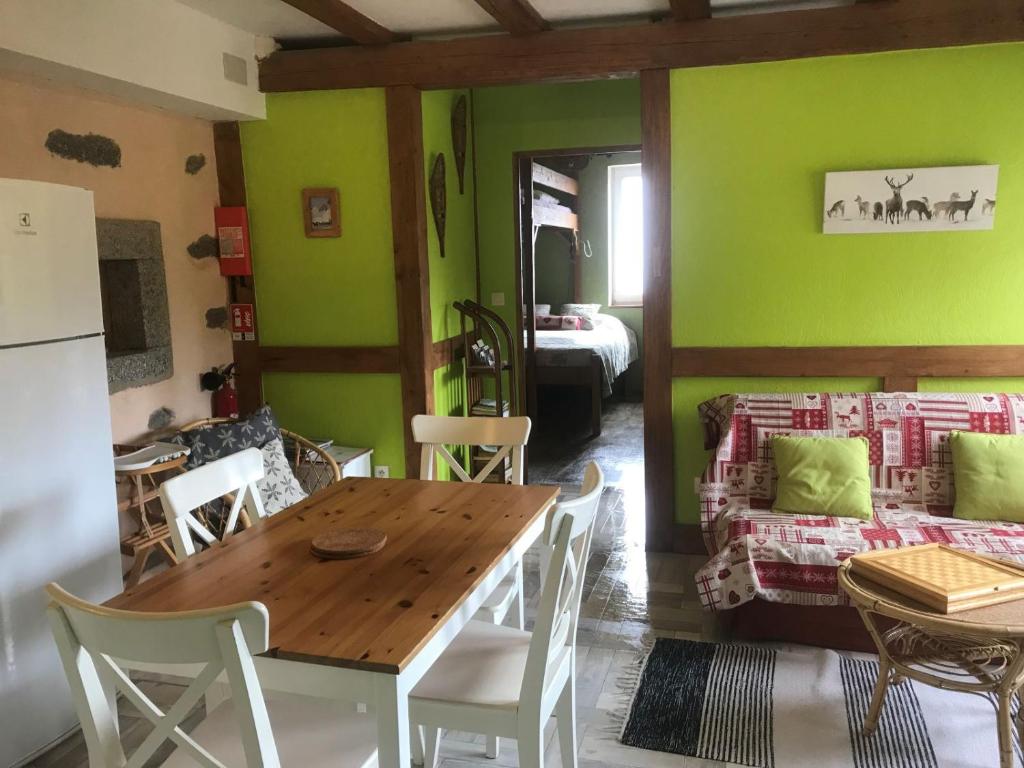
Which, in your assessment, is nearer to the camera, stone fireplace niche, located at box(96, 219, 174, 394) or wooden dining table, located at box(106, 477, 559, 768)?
wooden dining table, located at box(106, 477, 559, 768)

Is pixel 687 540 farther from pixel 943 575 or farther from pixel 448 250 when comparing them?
pixel 448 250

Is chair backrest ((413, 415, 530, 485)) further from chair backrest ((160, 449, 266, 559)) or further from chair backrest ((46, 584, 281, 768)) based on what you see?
chair backrest ((46, 584, 281, 768))

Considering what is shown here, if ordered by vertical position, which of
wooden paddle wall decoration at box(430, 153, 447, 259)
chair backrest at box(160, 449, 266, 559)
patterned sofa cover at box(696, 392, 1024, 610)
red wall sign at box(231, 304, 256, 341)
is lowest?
patterned sofa cover at box(696, 392, 1024, 610)

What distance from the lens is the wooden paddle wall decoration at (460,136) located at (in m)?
5.32

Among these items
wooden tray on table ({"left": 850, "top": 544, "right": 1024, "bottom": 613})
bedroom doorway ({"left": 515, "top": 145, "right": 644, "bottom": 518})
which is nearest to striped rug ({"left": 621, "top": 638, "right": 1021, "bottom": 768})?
wooden tray on table ({"left": 850, "top": 544, "right": 1024, "bottom": 613})

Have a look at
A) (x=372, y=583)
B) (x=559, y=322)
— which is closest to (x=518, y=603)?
(x=372, y=583)

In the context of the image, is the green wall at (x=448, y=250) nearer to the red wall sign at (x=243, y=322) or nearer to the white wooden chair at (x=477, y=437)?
the red wall sign at (x=243, y=322)

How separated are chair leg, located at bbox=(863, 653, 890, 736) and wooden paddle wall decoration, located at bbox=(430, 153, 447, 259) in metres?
3.29

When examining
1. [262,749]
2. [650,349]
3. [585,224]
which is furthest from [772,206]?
[585,224]

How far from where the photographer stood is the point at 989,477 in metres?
3.28

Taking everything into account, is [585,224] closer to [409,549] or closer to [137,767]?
[409,549]

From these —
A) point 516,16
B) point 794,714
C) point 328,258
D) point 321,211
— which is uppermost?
point 516,16

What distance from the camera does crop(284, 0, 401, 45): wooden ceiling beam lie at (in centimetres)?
350

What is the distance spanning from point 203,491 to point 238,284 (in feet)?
7.97
